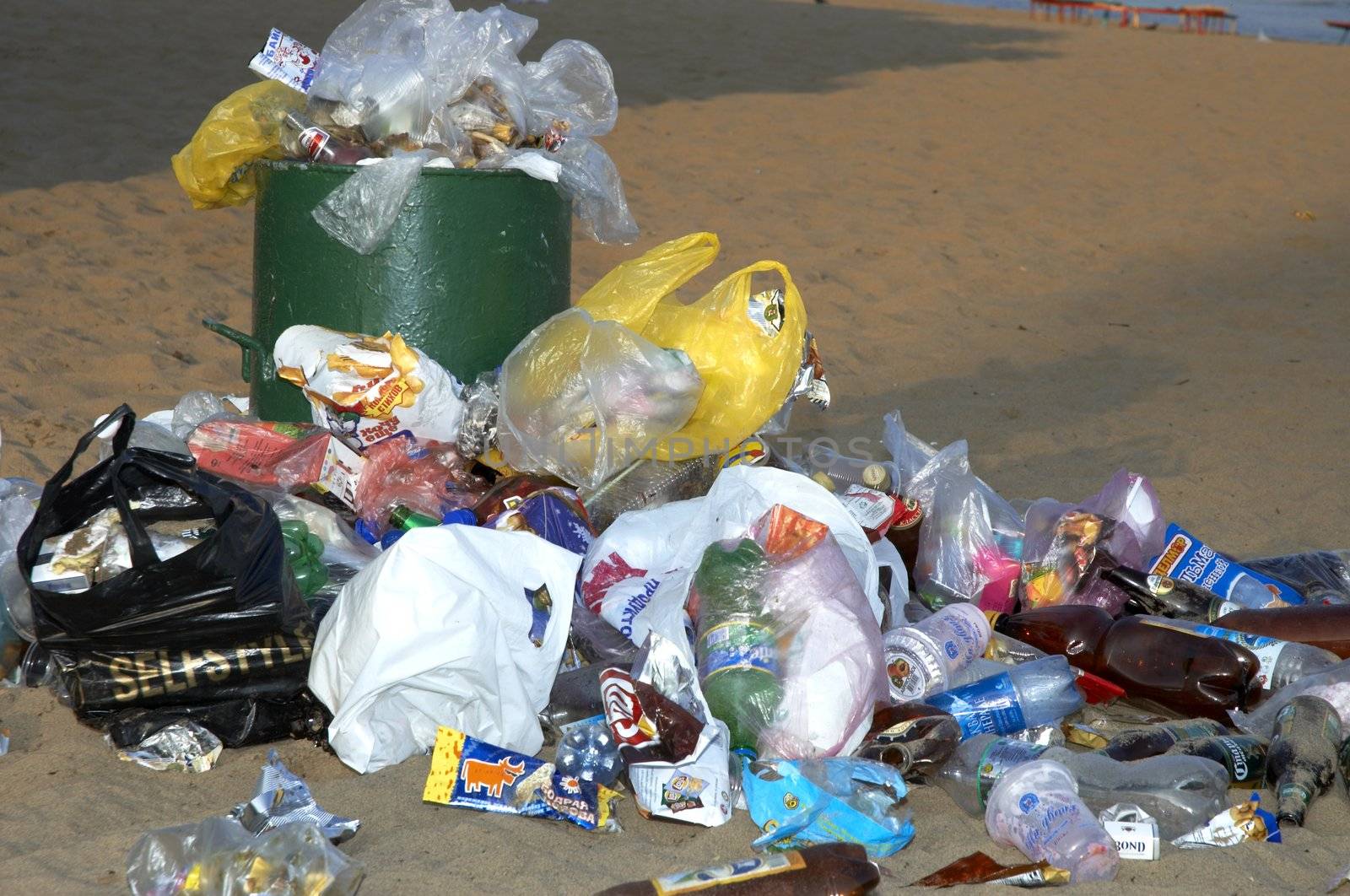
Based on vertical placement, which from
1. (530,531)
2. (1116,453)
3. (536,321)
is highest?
(536,321)

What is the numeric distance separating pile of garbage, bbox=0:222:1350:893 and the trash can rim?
0.37 meters

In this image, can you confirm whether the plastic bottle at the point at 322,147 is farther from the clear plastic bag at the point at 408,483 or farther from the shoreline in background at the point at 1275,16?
the shoreline in background at the point at 1275,16

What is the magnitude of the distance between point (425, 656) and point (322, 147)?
1.36m

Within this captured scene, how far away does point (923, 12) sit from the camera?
17.8m

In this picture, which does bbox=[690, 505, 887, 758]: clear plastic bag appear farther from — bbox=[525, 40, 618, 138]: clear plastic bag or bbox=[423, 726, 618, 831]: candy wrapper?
bbox=[525, 40, 618, 138]: clear plastic bag

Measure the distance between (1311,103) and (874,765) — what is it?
38.1ft

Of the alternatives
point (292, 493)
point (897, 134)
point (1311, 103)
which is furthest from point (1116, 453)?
point (1311, 103)

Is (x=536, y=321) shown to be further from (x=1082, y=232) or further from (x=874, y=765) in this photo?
(x=1082, y=232)

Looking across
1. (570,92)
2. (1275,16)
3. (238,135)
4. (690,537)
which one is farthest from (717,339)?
(1275,16)

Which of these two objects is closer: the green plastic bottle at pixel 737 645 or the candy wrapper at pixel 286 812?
the candy wrapper at pixel 286 812

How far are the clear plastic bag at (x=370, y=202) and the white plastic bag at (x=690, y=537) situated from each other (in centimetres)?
88

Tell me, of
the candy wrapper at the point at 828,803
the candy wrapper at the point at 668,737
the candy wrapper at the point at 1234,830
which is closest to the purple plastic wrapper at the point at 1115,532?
the candy wrapper at the point at 1234,830

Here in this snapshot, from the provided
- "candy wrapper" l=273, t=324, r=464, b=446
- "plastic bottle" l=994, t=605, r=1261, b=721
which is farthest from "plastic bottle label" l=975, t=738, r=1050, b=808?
"candy wrapper" l=273, t=324, r=464, b=446

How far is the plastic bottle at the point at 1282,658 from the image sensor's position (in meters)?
2.61
